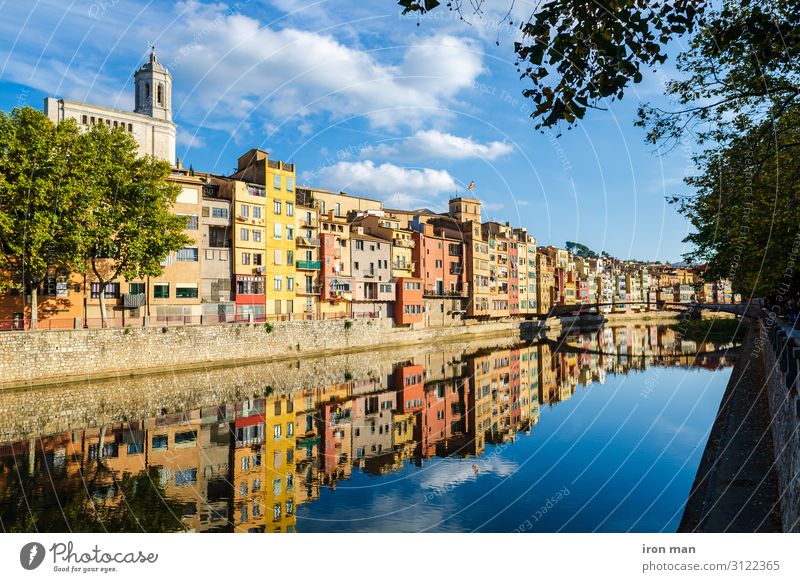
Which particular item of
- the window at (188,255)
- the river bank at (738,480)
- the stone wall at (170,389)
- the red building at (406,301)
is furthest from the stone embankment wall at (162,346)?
the river bank at (738,480)

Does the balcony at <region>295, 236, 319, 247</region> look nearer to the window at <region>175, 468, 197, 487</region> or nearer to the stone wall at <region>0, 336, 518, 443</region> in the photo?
the stone wall at <region>0, 336, 518, 443</region>

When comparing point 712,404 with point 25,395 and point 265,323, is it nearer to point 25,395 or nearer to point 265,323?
point 265,323

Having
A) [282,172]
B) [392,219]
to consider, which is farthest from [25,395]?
[392,219]

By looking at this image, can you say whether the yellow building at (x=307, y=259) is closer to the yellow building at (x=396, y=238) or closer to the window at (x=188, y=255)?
the window at (x=188, y=255)

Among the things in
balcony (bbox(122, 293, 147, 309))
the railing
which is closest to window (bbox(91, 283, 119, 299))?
balcony (bbox(122, 293, 147, 309))

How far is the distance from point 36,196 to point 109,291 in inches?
446

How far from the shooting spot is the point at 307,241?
5966 centimetres

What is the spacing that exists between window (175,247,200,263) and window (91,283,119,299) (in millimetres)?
5360

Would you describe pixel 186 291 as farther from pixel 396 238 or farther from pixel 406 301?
pixel 396 238

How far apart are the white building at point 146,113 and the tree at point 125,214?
3604cm

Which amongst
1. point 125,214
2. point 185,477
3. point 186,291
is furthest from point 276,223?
point 185,477

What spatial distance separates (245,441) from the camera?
2344cm

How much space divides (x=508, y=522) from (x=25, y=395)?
28530 millimetres

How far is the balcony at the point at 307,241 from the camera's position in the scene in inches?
2327
